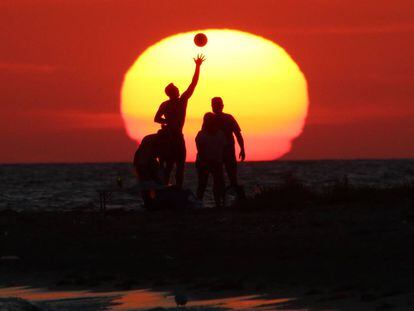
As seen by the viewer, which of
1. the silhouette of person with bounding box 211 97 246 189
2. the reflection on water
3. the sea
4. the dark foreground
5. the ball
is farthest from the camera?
the sea

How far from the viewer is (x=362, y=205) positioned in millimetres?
16531

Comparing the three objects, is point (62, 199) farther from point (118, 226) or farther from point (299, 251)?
point (299, 251)

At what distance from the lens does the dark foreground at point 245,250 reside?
33.1ft

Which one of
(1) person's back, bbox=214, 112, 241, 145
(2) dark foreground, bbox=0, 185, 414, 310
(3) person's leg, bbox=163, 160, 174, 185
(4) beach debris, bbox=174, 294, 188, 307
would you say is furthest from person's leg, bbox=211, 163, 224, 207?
(4) beach debris, bbox=174, 294, 188, 307

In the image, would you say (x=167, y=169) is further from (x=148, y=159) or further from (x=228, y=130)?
(x=228, y=130)

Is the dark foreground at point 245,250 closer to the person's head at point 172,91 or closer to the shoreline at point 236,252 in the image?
the shoreline at point 236,252

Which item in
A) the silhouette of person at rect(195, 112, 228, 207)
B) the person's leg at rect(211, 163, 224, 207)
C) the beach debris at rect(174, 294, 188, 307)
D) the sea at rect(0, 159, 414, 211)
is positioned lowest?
the beach debris at rect(174, 294, 188, 307)

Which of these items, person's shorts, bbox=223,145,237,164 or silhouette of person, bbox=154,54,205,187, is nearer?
silhouette of person, bbox=154,54,205,187

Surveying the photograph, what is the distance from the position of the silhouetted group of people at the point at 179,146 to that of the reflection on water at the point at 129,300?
8094mm

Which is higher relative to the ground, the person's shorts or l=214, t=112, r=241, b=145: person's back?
l=214, t=112, r=241, b=145: person's back

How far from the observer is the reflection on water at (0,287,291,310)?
937 centimetres

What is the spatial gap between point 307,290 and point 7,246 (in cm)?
559

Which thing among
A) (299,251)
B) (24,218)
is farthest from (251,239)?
(24,218)

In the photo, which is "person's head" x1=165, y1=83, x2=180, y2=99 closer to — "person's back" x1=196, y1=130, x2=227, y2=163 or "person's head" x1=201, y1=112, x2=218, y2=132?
"person's head" x1=201, y1=112, x2=218, y2=132
